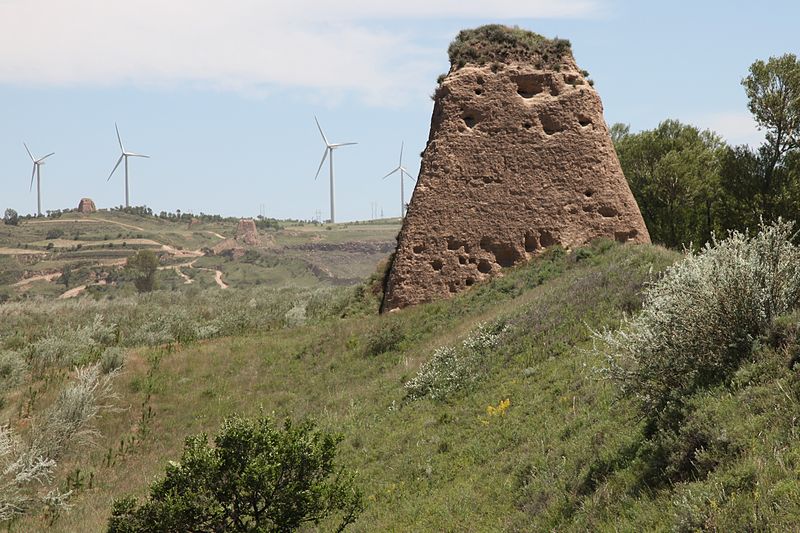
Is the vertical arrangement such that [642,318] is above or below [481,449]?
above

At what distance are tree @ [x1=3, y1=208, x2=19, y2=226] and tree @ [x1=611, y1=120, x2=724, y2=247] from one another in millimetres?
101909

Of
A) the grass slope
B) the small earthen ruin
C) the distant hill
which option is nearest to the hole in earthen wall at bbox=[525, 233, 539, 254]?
the grass slope

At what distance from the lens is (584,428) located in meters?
9.27

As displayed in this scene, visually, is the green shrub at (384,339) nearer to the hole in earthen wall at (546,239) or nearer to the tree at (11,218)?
the hole in earthen wall at (546,239)

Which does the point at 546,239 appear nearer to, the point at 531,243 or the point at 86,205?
the point at 531,243

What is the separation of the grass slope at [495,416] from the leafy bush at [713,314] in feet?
1.03

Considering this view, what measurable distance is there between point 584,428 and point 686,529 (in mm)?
3615

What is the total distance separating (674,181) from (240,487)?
94.0 ft

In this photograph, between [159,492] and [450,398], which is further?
[450,398]

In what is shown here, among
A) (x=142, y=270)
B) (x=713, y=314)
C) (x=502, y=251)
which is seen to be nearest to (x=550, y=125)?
(x=502, y=251)

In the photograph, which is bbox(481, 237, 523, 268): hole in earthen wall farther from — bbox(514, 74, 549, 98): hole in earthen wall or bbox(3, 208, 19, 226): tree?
bbox(3, 208, 19, 226): tree

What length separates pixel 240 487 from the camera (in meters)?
8.51

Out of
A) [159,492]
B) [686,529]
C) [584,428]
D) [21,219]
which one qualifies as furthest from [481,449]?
[21,219]

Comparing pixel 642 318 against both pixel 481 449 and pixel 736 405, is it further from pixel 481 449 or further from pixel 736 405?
pixel 481 449
